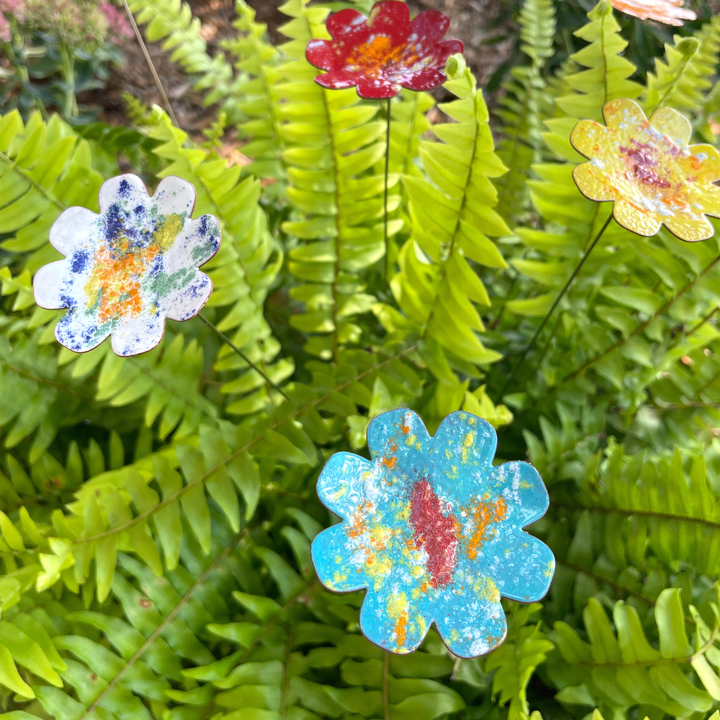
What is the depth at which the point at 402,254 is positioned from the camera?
3.12 ft

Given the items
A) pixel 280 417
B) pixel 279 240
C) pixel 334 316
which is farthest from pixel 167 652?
pixel 279 240

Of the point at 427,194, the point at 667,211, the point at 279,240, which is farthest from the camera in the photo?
the point at 279,240

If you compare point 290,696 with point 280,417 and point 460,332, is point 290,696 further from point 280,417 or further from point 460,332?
point 460,332

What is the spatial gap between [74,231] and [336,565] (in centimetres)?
48

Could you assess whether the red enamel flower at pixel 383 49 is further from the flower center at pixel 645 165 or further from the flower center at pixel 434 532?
the flower center at pixel 434 532

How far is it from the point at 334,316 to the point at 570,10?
48.5 inches

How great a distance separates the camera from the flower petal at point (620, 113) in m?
0.69

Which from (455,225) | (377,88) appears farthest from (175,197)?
(455,225)

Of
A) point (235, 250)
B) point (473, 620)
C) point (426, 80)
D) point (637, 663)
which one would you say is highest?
point (426, 80)

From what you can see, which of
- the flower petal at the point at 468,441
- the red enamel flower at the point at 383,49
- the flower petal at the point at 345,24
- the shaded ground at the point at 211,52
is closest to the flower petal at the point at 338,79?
the red enamel flower at the point at 383,49

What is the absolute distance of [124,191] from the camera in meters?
0.65

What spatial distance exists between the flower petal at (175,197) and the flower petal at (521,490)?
44 cm

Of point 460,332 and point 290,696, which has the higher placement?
point 460,332

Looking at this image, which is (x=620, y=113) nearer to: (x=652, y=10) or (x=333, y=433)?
(x=652, y=10)
